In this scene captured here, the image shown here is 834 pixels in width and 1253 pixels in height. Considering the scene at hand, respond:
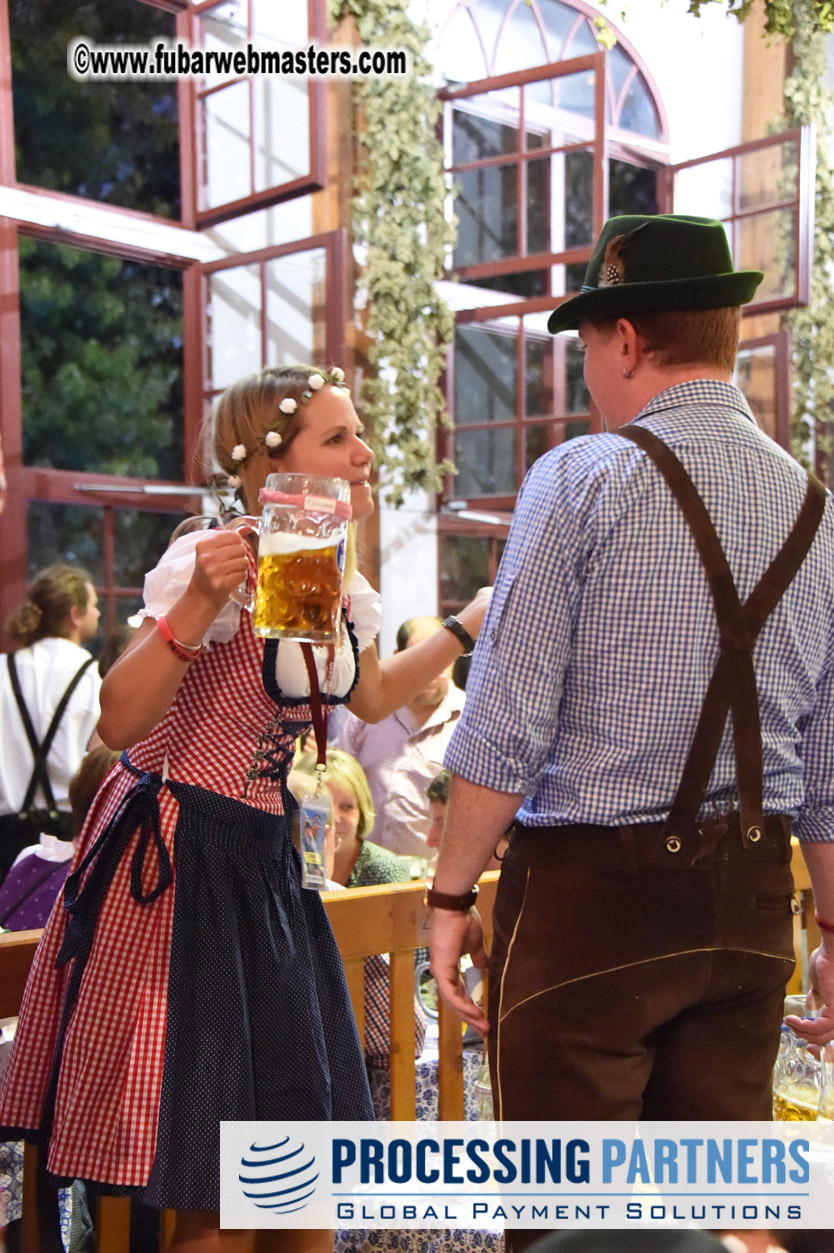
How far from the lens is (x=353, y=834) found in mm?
2953

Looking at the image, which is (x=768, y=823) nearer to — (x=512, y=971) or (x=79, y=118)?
(x=512, y=971)

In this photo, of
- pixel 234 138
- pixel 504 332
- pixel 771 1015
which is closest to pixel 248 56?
pixel 234 138

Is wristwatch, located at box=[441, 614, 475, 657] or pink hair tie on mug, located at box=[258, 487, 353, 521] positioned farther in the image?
wristwatch, located at box=[441, 614, 475, 657]

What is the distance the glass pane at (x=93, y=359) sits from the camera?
7.48 metres

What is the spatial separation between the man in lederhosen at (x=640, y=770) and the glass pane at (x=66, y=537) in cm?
609

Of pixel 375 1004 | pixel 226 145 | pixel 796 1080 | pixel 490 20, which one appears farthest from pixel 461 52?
pixel 796 1080

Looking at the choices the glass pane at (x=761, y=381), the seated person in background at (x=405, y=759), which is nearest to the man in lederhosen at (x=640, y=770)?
the seated person in background at (x=405, y=759)

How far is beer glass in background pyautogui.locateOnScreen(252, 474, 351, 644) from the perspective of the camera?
1.44m

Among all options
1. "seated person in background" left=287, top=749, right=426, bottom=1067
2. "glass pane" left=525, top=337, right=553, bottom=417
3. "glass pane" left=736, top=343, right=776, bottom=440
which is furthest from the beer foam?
"glass pane" left=736, top=343, right=776, bottom=440

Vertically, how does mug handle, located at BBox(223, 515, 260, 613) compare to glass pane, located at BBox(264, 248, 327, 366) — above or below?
below

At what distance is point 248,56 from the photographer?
4953 millimetres

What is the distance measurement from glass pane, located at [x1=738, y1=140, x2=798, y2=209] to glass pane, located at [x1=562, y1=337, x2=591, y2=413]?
1.15 metres

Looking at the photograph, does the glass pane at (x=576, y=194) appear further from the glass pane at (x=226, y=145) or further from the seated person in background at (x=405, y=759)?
the seated person in background at (x=405, y=759)

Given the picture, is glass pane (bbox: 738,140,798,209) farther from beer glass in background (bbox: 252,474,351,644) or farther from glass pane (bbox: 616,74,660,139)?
beer glass in background (bbox: 252,474,351,644)
